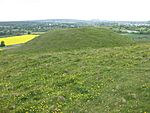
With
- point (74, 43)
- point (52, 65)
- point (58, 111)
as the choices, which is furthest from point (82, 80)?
point (74, 43)

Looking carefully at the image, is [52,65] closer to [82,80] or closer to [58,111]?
[82,80]

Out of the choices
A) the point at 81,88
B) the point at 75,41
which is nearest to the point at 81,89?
the point at 81,88

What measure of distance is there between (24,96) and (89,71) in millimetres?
6299

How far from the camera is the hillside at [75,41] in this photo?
4378cm

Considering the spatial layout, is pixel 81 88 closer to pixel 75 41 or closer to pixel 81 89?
pixel 81 89

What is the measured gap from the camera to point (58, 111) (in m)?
12.2

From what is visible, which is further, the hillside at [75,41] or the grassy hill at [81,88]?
the hillside at [75,41]

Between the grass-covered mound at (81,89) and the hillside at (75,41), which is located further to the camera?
the hillside at (75,41)

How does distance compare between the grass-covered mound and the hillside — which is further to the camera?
the hillside

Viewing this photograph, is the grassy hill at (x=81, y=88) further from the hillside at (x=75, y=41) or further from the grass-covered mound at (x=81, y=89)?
the hillside at (x=75, y=41)

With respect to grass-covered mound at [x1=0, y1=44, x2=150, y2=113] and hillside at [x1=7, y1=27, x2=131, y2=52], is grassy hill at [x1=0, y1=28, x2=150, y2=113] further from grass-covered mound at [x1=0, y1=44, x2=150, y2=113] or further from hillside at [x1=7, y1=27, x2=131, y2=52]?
hillside at [x1=7, y1=27, x2=131, y2=52]

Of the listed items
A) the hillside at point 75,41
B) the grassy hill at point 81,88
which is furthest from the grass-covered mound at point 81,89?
the hillside at point 75,41

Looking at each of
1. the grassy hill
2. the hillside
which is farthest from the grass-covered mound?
the hillside

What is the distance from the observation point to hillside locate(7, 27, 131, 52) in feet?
144
